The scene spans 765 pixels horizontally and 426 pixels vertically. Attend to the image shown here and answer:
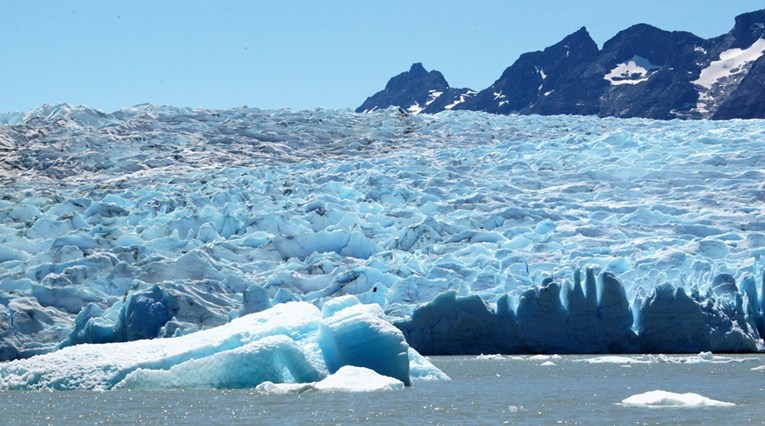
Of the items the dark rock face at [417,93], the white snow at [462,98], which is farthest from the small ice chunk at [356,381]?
the white snow at [462,98]

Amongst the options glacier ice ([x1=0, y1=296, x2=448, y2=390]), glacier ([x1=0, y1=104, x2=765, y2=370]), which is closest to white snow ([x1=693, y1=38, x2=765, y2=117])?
glacier ([x1=0, y1=104, x2=765, y2=370])

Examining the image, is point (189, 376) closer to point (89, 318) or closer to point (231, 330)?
point (231, 330)

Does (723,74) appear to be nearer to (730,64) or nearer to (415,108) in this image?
(730,64)

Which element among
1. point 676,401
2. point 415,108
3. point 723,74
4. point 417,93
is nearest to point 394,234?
point 676,401

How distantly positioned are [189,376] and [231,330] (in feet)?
2.04

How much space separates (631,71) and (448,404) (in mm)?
78120

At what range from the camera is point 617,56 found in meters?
86.4

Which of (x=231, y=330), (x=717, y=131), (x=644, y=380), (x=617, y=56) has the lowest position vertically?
(x=644, y=380)

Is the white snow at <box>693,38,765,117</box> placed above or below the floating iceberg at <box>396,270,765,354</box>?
above

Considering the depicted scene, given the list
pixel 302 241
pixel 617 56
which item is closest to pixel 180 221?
pixel 302 241

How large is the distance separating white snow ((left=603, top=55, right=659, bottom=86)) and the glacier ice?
241ft

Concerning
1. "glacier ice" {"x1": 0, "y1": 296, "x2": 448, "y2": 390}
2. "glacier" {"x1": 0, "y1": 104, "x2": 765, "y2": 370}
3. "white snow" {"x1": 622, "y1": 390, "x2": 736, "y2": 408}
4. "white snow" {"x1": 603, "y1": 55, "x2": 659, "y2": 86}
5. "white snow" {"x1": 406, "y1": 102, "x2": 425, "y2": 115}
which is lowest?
"white snow" {"x1": 622, "y1": 390, "x2": 736, "y2": 408}

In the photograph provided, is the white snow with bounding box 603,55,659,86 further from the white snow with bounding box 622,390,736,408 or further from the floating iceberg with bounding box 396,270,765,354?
the white snow with bounding box 622,390,736,408

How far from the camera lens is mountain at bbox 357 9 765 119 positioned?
7500cm
